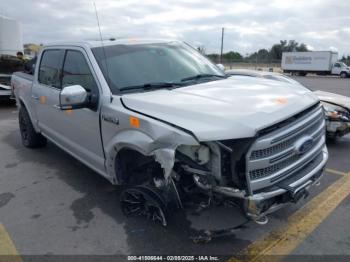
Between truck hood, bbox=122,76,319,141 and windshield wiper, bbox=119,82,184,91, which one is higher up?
windshield wiper, bbox=119,82,184,91

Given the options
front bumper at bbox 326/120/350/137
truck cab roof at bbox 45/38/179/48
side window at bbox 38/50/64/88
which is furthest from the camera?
front bumper at bbox 326/120/350/137

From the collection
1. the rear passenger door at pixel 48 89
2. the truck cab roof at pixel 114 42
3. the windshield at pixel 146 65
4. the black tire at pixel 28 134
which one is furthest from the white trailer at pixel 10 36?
the windshield at pixel 146 65

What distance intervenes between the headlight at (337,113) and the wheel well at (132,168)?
4096 mm

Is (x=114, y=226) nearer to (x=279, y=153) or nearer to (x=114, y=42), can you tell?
(x=279, y=153)

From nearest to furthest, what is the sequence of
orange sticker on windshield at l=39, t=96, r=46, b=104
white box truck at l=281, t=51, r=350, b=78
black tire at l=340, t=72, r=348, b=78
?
orange sticker on windshield at l=39, t=96, r=46, b=104, black tire at l=340, t=72, r=348, b=78, white box truck at l=281, t=51, r=350, b=78

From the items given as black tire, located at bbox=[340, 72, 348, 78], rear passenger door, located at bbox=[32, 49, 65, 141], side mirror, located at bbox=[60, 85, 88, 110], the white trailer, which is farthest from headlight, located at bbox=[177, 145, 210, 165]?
black tire, located at bbox=[340, 72, 348, 78]

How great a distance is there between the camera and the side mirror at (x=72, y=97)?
335 cm

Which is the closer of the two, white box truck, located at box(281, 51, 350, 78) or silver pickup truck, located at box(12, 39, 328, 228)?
silver pickup truck, located at box(12, 39, 328, 228)

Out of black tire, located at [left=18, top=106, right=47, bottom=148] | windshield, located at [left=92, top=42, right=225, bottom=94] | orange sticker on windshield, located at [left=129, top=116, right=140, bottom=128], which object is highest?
windshield, located at [left=92, top=42, right=225, bottom=94]

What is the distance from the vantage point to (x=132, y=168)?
139 inches

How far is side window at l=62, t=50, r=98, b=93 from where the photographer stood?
12.5 feet

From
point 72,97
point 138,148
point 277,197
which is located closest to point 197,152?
point 138,148

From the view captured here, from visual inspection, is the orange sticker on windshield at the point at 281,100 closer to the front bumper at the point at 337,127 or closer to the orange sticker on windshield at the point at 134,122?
the orange sticker on windshield at the point at 134,122

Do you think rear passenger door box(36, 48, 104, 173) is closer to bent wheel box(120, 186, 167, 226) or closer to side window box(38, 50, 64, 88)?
side window box(38, 50, 64, 88)
